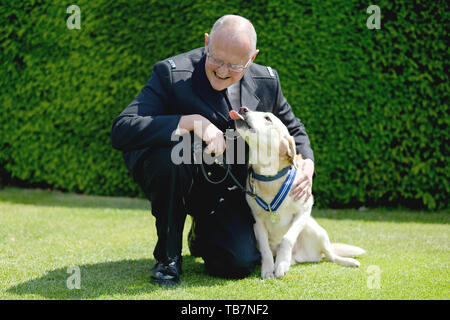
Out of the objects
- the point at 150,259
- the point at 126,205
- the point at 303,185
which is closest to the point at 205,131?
the point at 303,185

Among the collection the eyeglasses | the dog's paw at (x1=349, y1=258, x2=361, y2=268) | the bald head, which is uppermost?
the bald head

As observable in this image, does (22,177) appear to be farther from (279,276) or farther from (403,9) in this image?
(403,9)

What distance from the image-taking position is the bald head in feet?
9.53

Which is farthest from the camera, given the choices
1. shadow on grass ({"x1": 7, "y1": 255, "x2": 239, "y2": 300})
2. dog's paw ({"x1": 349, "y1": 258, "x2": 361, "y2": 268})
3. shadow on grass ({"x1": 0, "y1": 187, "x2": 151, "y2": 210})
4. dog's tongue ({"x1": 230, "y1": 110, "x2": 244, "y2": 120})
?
shadow on grass ({"x1": 0, "y1": 187, "x2": 151, "y2": 210})

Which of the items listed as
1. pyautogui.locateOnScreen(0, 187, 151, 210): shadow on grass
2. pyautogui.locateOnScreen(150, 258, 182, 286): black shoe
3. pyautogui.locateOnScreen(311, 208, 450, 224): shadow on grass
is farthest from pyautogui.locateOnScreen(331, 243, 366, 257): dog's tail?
pyautogui.locateOnScreen(0, 187, 151, 210): shadow on grass

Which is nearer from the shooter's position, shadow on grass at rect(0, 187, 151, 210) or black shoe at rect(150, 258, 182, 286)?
black shoe at rect(150, 258, 182, 286)

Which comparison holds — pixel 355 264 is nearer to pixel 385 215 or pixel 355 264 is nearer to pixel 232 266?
pixel 232 266

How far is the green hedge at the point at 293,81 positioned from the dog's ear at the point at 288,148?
116 inches

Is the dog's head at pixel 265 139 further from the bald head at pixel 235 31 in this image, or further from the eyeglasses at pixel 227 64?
the bald head at pixel 235 31

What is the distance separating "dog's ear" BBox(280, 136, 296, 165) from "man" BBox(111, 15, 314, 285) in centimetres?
19

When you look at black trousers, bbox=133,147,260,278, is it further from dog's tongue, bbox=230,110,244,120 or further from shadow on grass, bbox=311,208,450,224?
shadow on grass, bbox=311,208,450,224

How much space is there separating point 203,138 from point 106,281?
116cm
